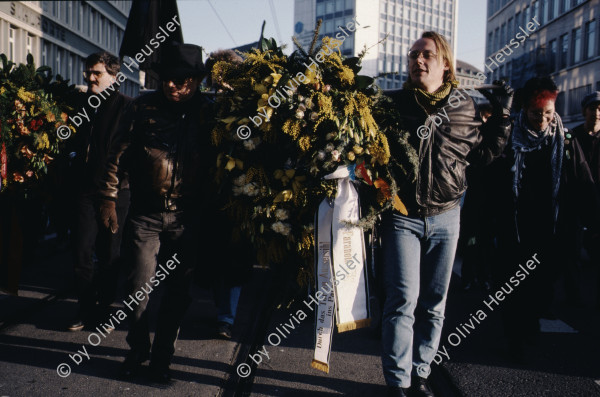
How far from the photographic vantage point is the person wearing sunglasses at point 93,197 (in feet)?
16.7

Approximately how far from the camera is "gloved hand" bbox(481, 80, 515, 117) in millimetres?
4000

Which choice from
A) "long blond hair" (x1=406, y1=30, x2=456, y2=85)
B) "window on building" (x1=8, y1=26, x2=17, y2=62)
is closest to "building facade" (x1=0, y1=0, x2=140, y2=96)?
"window on building" (x1=8, y1=26, x2=17, y2=62)

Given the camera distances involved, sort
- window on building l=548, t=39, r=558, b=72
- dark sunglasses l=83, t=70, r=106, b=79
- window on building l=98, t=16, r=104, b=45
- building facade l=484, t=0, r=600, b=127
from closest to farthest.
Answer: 1. dark sunglasses l=83, t=70, r=106, b=79
2. building facade l=484, t=0, r=600, b=127
3. window on building l=98, t=16, r=104, b=45
4. window on building l=548, t=39, r=558, b=72

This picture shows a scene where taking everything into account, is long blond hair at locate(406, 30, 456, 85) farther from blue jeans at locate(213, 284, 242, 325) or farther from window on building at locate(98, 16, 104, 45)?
window on building at locate(98, 16, 104, 45)

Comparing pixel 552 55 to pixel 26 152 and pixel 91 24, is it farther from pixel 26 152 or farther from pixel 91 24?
pixel 26 152

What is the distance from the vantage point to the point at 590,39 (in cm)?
4144

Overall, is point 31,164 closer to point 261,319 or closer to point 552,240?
point 261,319

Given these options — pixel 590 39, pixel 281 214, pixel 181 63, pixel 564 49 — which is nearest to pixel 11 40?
pixel 181 63

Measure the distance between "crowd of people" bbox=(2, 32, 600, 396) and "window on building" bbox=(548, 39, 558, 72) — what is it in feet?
152

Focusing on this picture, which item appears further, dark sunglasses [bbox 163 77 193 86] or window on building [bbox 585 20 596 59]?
window on building [bbox 585 20 596 59]

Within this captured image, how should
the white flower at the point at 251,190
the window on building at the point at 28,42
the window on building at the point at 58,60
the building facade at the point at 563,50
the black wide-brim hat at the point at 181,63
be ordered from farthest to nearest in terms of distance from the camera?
the building facade at the point at 563,50
the window on building at the point at 58,60
the window on building at the point at 28,42
the black wide-brim hat at the point at 181,63
the white flower at the point at 251,190

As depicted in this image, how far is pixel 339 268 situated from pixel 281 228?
46 centimetres

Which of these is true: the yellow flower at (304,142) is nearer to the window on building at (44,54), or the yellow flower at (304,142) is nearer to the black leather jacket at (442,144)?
the black leather jacket at (442,144)

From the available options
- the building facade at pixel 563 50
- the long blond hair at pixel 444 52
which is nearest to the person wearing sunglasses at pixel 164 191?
the long blond hair at pixel 444 52
